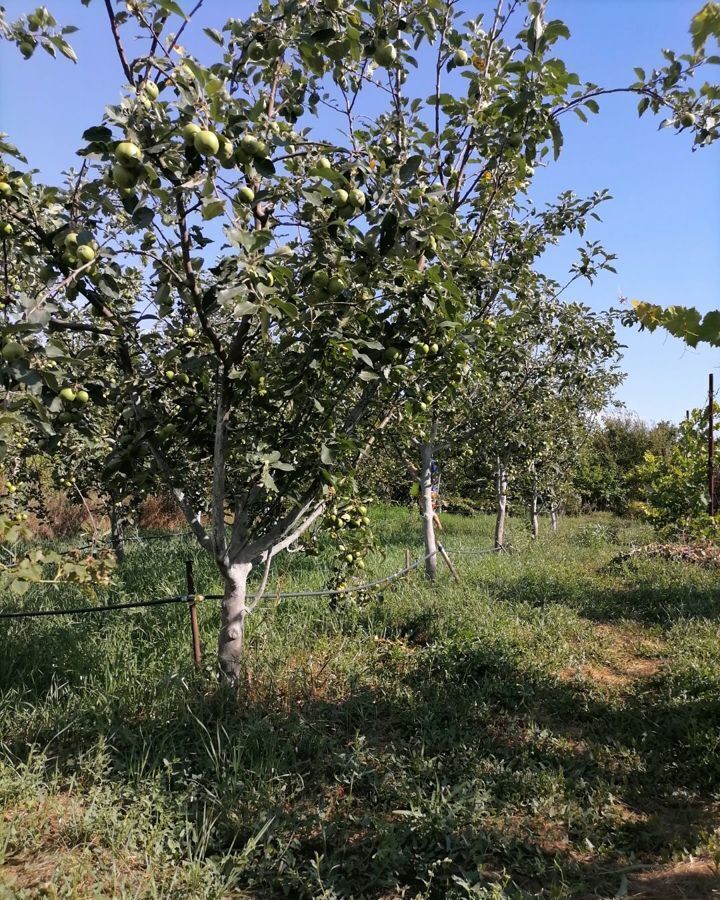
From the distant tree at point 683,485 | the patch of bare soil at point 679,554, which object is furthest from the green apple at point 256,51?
the distant tree at point 683,485

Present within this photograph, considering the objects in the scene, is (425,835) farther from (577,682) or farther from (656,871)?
(577,682)

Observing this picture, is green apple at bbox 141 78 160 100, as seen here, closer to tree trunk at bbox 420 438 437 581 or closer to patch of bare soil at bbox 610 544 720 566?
tree trunk at bbox 420 438 437 581

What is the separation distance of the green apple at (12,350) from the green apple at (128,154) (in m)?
0.63

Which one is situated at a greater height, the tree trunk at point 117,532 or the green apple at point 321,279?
the green apple at point 321,279

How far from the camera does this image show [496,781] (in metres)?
2.76

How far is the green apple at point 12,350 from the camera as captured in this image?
179 centimetres

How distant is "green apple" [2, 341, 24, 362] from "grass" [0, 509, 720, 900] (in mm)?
1682

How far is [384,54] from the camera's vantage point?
2178mm

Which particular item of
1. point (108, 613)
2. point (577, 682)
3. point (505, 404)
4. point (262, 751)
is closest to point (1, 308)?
point (262, 751)

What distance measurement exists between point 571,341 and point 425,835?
473 centimetres

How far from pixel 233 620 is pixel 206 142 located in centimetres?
224

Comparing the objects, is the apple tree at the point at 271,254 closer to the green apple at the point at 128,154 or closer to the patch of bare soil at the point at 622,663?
the green apple at the point at 128,154

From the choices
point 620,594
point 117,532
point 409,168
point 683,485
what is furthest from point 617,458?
point 409,168

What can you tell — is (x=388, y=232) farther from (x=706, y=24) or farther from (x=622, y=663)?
(x=622, y=663)
